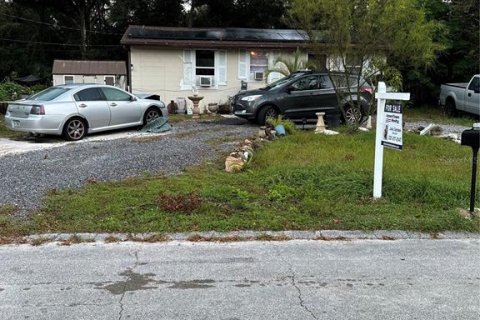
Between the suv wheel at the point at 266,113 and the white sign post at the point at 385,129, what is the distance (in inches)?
320

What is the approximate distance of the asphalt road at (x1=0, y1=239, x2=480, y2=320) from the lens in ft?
13.1

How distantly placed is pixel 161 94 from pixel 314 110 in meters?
7.45

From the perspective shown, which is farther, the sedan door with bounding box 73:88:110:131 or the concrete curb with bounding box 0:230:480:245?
the sedan door with bounding box 73:88:110:131

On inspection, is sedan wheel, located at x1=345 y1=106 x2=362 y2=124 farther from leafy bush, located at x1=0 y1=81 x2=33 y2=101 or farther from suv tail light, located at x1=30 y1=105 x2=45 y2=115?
leafy bush, located at x1=0 y1=81 x2=33 y2=101

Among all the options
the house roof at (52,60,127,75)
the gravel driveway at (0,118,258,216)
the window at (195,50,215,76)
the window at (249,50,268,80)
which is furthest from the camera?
the house roof at (52,60,127,75)

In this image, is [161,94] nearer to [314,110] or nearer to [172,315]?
[314,110]

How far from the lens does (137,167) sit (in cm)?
902

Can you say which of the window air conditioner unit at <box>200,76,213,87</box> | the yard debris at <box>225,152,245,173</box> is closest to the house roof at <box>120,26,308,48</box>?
the window air conditioner unit at <box>200,76,213,87</box>

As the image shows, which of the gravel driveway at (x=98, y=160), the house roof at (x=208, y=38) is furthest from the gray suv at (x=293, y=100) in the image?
the house roof at (x=208, y=38)

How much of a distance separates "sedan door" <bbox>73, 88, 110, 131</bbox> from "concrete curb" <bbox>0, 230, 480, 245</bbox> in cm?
786

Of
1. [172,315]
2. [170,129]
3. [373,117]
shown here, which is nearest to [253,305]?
[172,315]

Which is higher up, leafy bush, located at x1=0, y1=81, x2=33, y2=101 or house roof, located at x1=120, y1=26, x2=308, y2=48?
house roof, located at x1=120, y1=26, x2=308, y2=48

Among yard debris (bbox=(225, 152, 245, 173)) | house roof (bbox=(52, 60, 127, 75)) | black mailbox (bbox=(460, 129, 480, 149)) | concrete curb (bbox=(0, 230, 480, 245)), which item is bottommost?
concrete curb (bbox=(0, 230, 480, 245))

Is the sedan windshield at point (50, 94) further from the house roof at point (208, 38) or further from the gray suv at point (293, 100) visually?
the house roof at point (208, 38)
